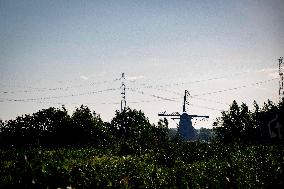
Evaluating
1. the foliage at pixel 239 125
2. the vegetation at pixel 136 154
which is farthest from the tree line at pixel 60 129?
the foliage at pixel 239 125

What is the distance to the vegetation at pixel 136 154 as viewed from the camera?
8250 mm

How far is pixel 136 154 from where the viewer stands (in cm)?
3897

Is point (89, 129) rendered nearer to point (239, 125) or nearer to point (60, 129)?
point (60, 129)

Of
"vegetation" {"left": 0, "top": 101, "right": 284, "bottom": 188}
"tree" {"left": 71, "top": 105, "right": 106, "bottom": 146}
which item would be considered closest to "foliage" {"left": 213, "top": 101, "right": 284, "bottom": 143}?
"vegetation" {"left": 0, "top": 101, "right": 284, "bottom": 188}

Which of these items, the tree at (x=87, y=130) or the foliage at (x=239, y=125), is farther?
the tree at (x=87, y=130)

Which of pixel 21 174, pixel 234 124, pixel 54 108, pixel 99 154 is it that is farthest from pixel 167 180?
pixel 54 108

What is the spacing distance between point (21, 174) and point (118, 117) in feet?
260

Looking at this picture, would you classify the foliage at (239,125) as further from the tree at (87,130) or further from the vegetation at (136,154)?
the tree at (87,130)

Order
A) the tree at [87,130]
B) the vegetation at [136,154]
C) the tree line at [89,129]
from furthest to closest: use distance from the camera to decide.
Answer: the tree at [87,130]
the tree line at [89,129]
the vegetation at [136,154]

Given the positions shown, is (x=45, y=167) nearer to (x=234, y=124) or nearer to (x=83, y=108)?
(x=234, y=124)

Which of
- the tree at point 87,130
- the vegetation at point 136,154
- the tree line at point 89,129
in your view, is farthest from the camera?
the tree at point 87,130

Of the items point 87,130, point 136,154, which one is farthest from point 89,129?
point 136,154

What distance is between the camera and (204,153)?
3014 centimetres

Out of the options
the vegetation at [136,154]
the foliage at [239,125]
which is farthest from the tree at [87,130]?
the foliage at [239,125]
